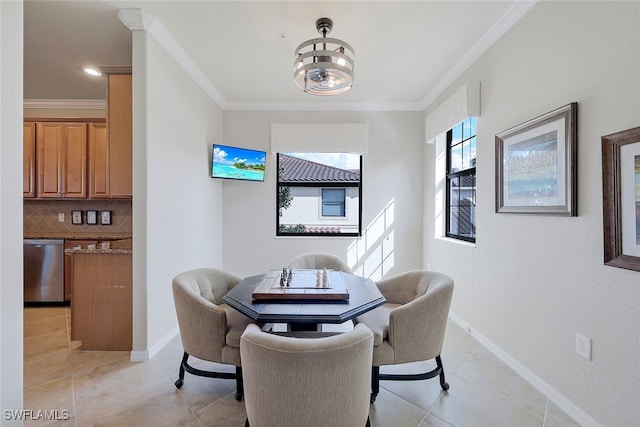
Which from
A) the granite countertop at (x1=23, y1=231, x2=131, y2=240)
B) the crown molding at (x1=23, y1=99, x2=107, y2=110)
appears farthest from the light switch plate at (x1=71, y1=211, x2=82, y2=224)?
the crown molding at (x1=23, y1=99, x2=107, y2=110)

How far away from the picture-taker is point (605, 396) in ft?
5.53

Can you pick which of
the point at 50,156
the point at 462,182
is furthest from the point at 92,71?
the point at 462,182

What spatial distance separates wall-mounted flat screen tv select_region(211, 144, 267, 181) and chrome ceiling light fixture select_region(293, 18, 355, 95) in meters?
2.09

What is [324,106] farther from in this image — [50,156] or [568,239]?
[50,156]

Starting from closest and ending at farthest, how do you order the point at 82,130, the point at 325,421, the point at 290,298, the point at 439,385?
the point at 325,421 < the point at 290,298 < the point at 439,385 < the point at 82,130

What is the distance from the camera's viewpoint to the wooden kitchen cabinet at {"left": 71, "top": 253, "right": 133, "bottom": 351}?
2654mm

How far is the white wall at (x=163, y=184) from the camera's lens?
8.26ft

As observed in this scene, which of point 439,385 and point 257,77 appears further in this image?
point 257,77

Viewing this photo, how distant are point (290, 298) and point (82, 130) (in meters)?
3.86

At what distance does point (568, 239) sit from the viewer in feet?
6.35

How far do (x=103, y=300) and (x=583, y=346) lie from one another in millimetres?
3501
